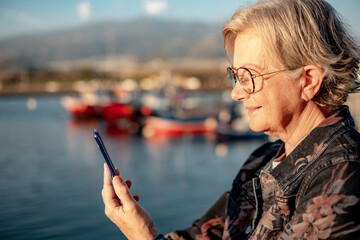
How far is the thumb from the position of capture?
1177 mm

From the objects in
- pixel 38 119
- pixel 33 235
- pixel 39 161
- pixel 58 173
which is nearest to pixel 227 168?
pixel 58 173

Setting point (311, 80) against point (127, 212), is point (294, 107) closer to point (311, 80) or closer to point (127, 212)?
point (311, 80)

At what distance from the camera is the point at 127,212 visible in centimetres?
122

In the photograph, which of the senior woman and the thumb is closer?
the senior woman

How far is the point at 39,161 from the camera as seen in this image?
563 inches

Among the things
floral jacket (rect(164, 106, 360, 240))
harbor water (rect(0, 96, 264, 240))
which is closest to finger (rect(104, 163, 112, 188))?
floral jacket (rect(164, 106, 360, 240))

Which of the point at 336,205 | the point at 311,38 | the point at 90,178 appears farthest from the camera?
the point at 90,178

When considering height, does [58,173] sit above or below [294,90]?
below

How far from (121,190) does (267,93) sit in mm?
521

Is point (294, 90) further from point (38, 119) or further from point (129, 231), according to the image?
point (38, 119)

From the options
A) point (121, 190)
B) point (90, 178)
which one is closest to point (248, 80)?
point (121, 190)

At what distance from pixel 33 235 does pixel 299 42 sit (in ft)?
17.0

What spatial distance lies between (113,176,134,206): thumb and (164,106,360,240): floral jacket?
0.38 m

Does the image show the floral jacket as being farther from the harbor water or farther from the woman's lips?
the harbor water
